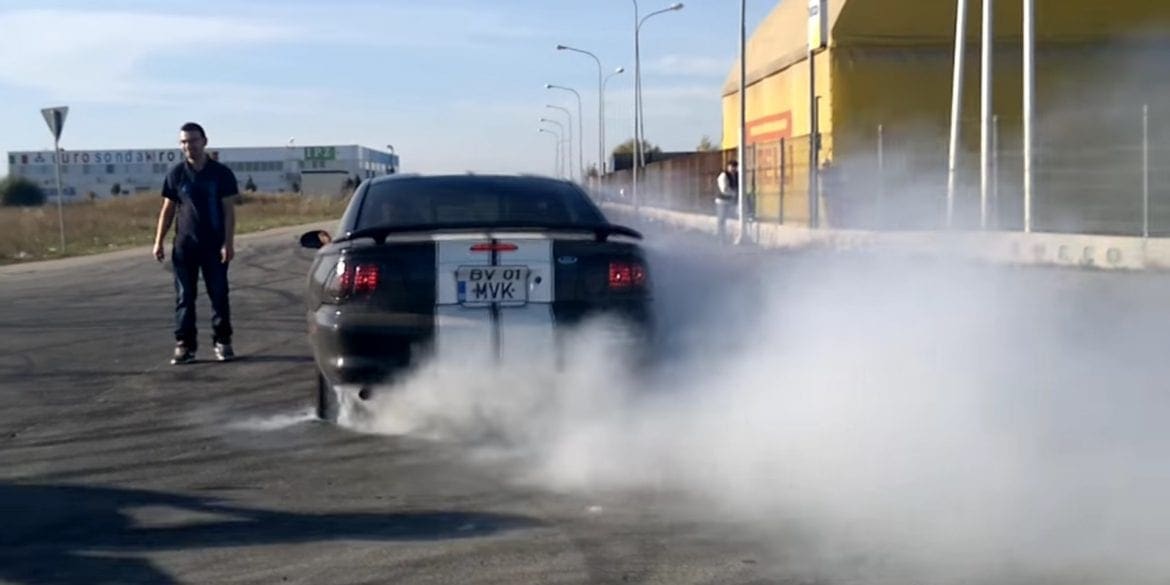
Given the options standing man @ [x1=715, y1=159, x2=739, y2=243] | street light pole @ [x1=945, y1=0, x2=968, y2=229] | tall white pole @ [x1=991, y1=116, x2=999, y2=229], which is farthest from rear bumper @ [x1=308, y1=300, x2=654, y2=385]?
standing man @ [x1=715, y1=159, x2=739, y2=243]

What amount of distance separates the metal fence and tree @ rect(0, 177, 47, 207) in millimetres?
67315

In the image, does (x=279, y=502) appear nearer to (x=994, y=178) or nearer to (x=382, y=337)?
(x=382, y=337)

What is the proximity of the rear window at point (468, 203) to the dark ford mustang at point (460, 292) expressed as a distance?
609mm

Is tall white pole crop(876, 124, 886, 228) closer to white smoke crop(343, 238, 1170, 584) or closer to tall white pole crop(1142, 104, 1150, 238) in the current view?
tall white pole crop(1142, 104, 1150, 238)

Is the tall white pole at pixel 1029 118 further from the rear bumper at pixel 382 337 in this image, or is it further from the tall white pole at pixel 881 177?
the rear bumper at pixel 382 337

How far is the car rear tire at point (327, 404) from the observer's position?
8320 millimetres

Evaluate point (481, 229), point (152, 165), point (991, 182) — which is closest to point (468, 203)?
point (481, 229)

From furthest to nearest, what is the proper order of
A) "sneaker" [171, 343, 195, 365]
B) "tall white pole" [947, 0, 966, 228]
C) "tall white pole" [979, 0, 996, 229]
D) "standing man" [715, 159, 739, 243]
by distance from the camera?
"standing man" [715, 159, 739, 243]
"tall white pole" [947, 0, 966, 228]
"tall white pole" [979, 0, 996, 229]
"sneaker" [171, 343, 195, 365]

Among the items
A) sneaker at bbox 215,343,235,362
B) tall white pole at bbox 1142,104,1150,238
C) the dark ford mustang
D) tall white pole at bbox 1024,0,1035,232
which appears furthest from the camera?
tall white pole at bbox 1024,0,1035,232

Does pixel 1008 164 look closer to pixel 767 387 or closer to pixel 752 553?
pixel 767 387

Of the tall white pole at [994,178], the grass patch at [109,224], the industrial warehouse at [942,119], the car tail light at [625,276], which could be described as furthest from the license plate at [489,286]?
the grass patch at [109,224]

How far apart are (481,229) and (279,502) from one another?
197cm

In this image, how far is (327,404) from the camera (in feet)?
27.5

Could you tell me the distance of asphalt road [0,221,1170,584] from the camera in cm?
524
